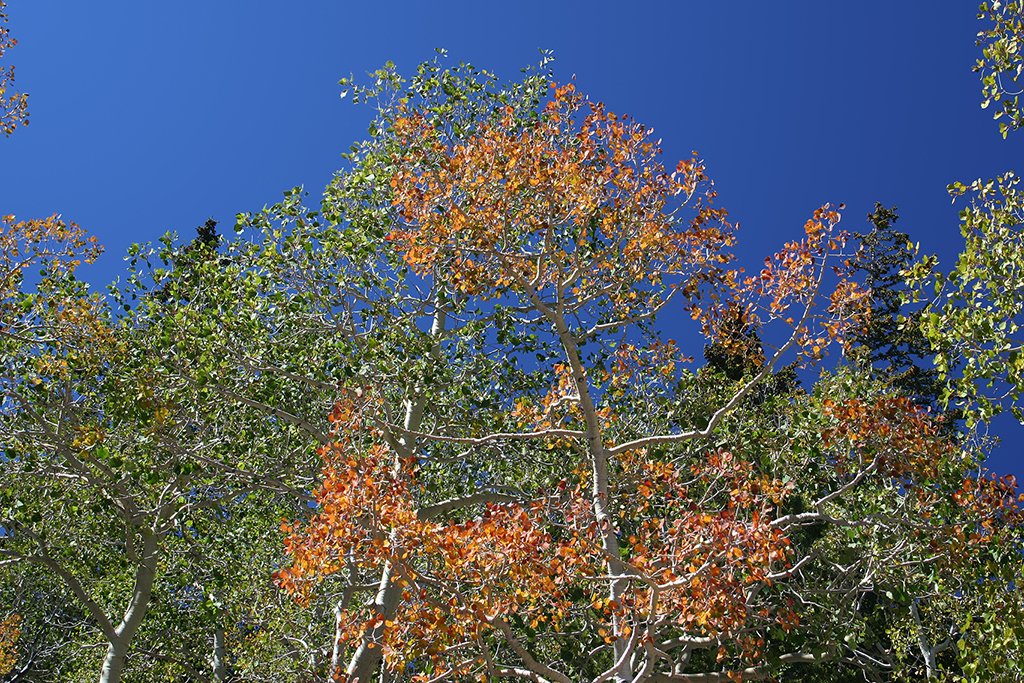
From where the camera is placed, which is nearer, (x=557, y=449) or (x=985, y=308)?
(x=985, y=308)

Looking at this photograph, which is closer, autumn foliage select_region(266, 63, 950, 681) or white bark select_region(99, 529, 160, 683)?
autumn foliage select_region(266, 63, 950, 681)

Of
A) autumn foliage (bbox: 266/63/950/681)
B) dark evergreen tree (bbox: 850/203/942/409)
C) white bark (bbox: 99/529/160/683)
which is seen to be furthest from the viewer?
dark evergreen tree (bbox: 850/203/942/409)

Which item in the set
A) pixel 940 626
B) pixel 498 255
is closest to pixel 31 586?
pixel 498 255

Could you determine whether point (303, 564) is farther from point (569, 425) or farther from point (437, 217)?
point (569, 425)

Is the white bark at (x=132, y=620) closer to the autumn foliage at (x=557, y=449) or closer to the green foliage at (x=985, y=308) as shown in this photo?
the autumn foliage at (x=557, y=449)

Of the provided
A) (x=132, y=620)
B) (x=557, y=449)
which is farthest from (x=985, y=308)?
(x=132, y=620)

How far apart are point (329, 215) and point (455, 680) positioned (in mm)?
6856

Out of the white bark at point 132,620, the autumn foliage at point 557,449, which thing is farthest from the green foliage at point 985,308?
the white bark at point 132,620

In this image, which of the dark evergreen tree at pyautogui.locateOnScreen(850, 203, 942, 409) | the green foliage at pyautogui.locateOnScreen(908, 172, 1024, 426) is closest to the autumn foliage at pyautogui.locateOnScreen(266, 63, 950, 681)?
the green foliage at pyautogui.locateOnScreen(908, 172, 1024, 426)

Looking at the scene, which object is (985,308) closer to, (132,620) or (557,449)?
(557,449)

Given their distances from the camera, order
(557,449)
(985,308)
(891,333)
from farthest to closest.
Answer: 1. (891,333)
2. (557,449)
3. (985,308)

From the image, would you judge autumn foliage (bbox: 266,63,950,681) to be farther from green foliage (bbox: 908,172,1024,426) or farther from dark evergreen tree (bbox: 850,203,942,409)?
dark evergreen tree (bbox: 850,203,942,409)

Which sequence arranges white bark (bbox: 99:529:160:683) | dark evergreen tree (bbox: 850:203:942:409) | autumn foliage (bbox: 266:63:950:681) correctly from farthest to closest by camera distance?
1. dark evergreen tree (bbox: 850:203:942:409)
2. white bark (bbox: 99:529:160:683)
3. autumn foliage (bbox: 266:63:950:681)

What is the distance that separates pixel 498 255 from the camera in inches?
332
